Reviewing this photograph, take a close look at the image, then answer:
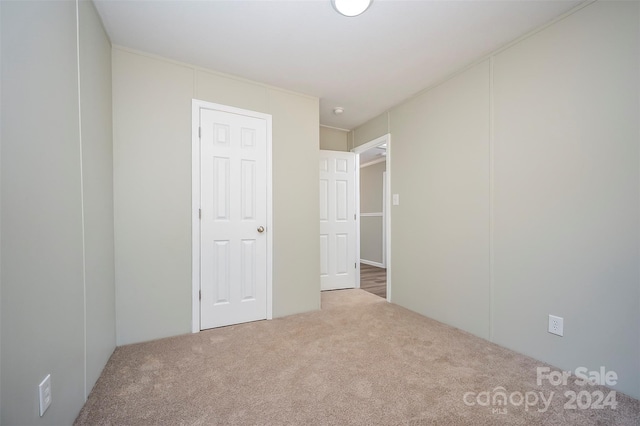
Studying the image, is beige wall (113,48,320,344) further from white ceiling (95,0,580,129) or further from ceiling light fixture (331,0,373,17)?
ceiling light fixture (331,0,373,17)

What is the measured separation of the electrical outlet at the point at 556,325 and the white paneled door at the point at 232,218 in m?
2.31

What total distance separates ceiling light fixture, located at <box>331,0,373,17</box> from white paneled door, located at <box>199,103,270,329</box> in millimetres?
1289

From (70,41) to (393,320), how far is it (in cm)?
309

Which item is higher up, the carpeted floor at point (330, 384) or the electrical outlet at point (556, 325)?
the electrical outlet at point (556, 325)

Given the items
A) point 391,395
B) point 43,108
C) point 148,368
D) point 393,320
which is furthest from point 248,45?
point 393,320

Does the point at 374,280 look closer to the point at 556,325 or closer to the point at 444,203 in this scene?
the point at 444,203

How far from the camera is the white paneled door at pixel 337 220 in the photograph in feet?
12.7

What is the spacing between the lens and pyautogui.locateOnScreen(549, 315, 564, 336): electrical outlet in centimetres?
180

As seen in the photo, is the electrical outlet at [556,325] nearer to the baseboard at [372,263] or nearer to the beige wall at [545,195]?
the beige wall at [545,195]

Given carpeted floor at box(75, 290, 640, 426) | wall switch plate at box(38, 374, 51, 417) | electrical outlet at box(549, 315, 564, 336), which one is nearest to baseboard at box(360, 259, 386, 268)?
carpeted floor at box(75, 290, 640, 426)

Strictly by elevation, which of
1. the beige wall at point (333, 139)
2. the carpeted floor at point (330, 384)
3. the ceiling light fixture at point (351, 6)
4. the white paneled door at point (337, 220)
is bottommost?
the carpeted floor at point (330, 384)

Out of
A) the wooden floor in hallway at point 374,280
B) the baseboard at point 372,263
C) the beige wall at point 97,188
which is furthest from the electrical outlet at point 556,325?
the baseboard at point 372,263

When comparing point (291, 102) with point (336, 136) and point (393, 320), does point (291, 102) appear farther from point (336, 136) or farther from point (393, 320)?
point (393, 320)

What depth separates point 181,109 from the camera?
2.36 metres
